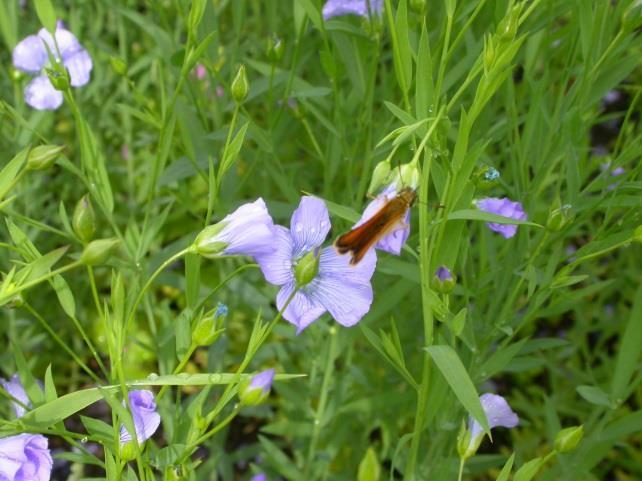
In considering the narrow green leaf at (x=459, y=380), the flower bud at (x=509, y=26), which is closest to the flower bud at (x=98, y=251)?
the narrow green leaf at (x=459, y=380)

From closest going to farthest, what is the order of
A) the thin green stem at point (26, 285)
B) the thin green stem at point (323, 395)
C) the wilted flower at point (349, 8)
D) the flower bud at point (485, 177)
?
the thin green stem at point (26, 285), the flower bud at point (485, 177), the wilted flower at point (349, 8), the thin green stem at point (323, 395)

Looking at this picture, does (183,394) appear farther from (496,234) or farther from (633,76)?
(633,76)

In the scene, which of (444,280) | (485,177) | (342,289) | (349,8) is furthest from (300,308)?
(349,8)

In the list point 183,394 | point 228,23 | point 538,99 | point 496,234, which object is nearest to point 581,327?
point 496,234

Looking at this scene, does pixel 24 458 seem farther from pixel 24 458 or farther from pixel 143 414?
pixel 143 414

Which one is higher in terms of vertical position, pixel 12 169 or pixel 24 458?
pixel 12 169

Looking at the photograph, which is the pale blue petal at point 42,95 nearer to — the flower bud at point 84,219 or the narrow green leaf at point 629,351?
the flower bud at point 84,219

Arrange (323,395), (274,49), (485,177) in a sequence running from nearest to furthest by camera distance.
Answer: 1. (485,177)
2. (274,49)
3. (323,395)
